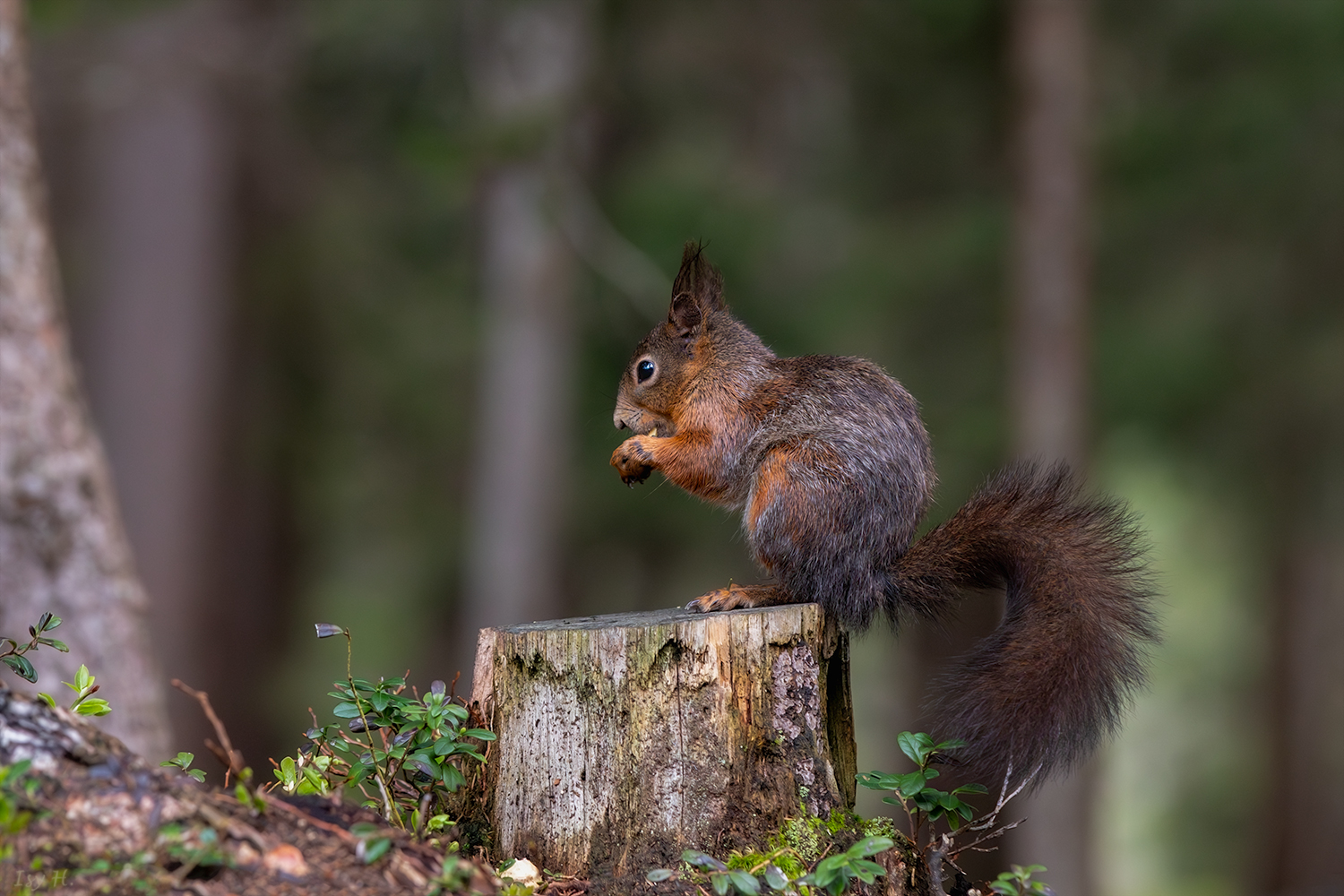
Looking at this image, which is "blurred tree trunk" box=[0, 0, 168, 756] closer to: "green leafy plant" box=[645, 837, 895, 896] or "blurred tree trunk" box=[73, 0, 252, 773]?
"green leafy plant" box=[645, 837, 895, 896]

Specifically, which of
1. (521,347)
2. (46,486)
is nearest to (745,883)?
(46,486)

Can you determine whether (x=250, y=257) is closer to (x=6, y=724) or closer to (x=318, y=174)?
(x=318, y=174)

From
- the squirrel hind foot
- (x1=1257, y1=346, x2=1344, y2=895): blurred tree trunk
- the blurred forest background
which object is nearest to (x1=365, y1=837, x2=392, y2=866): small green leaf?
the squirrel hind foot

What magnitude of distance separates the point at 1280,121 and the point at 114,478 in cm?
755

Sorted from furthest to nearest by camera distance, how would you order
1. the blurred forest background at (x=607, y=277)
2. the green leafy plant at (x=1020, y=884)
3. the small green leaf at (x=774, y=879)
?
the blurred forest background at (x=607, y=277) < the small green leaf at (x=774, y=879) < the green leafy plant at (x=1020, y=884)

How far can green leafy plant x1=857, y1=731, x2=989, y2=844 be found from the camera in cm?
207

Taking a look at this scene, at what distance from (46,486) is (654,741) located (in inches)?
77.5

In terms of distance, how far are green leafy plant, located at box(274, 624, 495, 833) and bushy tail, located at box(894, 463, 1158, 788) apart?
898mm

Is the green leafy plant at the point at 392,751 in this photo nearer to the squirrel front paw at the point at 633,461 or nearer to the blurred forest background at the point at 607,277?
the squirrel front paw at the point at 633,461

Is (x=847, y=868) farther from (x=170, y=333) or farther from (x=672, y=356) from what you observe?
(x=170, y=333)

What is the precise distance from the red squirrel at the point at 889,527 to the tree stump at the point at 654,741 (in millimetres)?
310

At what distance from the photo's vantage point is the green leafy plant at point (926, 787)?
2.07 m

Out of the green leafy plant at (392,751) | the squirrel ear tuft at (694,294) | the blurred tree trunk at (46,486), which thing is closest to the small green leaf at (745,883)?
the green leafy plant at (392,751)

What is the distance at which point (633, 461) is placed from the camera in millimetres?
2889
